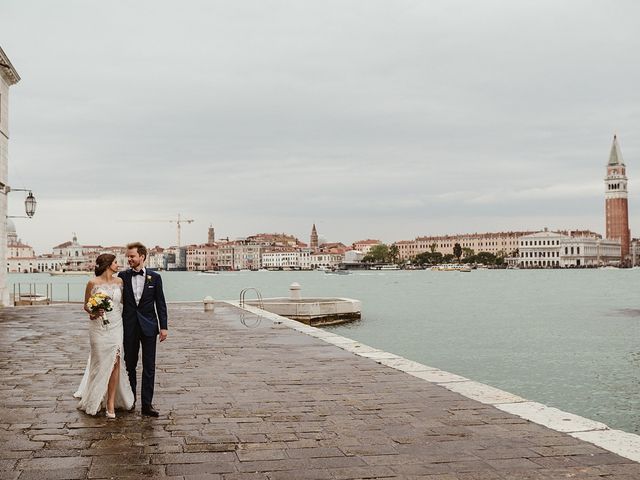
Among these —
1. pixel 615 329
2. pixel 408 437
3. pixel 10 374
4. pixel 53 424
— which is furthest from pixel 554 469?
pixel 615 329

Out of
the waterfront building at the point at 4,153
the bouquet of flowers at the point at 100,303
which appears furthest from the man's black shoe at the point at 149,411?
the waterfront building at the point at 4,153

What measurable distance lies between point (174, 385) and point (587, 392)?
450 inches

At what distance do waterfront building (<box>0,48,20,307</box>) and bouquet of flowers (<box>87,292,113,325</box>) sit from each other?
19.6m

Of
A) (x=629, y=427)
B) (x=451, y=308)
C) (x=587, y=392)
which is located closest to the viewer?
(x=629, y=427)

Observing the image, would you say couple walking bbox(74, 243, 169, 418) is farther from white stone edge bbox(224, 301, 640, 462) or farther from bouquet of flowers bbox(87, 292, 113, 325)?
white stone edge bbox(224, 301, 640, 462)

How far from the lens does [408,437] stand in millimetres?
6520

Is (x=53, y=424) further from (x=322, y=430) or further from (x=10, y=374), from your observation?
(x=10, y=374)

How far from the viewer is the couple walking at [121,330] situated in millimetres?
7508

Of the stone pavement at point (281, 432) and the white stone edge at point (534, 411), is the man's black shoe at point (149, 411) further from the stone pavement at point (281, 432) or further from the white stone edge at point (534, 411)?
the white stone edge at point (534, 411)

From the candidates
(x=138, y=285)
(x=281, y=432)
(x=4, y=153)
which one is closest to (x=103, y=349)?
(x=138, y=285)

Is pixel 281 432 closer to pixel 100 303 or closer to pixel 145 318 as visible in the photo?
pixel 145 318

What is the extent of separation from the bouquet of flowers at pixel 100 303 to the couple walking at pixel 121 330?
0.05 ft

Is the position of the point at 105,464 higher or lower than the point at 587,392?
higher

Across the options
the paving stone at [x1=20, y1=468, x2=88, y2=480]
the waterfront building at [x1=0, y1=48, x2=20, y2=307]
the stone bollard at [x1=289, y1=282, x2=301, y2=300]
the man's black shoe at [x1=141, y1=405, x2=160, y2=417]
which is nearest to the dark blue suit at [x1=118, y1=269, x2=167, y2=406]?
the man's black shoe at [x1=141, y1=405, x2=160, y2=417]
